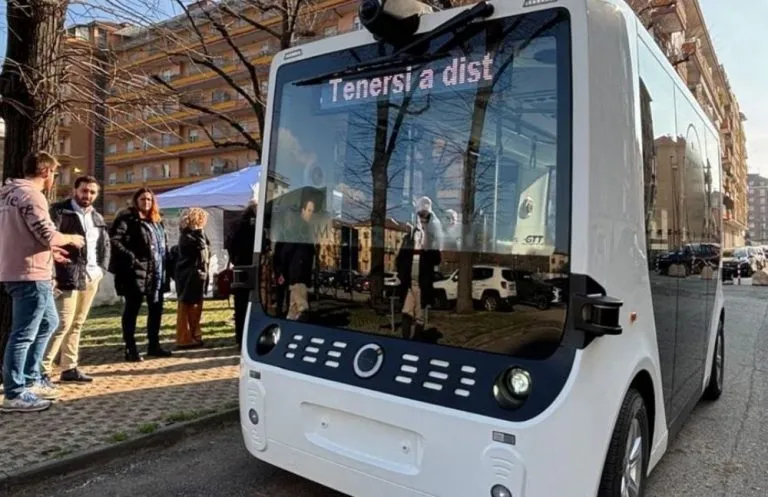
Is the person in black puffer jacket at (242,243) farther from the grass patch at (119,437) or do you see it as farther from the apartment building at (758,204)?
the apartment building at (758,204)

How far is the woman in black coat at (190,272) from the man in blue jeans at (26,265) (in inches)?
102

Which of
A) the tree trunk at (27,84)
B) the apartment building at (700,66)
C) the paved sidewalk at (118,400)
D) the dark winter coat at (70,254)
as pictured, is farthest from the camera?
the apartment building at (700,66)

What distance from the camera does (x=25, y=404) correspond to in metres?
4.47

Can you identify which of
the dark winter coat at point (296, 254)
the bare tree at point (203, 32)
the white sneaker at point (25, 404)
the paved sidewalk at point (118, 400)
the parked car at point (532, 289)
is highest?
the bare tree at point (203, 32)

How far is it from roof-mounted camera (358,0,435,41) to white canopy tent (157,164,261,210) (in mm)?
6801

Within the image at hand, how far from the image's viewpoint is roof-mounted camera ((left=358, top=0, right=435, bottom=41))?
109 inches

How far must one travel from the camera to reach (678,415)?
381cm

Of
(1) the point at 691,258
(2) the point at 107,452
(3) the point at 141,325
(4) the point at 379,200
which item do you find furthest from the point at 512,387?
(3) the point at 141,325

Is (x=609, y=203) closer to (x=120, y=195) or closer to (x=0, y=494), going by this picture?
(x=0, y=494)

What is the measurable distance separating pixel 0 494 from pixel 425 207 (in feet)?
9.42

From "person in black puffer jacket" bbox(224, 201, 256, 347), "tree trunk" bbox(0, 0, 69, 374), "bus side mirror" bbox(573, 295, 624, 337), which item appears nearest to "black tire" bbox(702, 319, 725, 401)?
"bus side mirror" bbox(573, 295, 624, 337)

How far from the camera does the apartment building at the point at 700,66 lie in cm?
1415

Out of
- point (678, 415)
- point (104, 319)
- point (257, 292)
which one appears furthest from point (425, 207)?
point (104, 319)

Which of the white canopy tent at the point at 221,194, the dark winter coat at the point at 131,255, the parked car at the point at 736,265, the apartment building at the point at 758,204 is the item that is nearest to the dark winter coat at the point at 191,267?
the dark winter coat at the point at 131,255
